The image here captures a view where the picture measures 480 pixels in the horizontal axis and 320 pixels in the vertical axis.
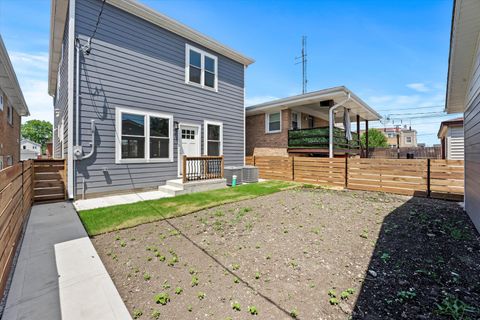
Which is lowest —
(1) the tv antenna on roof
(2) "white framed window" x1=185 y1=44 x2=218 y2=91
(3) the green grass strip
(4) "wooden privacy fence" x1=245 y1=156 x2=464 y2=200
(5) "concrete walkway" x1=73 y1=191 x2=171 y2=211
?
(3) the green grass strip

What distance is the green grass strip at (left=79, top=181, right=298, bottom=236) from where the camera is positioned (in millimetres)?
4297

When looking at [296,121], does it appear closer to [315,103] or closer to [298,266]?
[315,103]

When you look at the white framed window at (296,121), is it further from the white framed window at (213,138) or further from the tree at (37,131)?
the tree at (37,131)

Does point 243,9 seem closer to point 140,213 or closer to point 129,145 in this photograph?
point 129,145

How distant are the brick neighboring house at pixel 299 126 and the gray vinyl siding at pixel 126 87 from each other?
4.64 meters

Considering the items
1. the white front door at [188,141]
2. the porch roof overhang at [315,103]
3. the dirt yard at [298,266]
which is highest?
the porch roof overhang at [315,103]

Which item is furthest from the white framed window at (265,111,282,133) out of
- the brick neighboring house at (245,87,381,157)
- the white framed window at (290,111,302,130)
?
the white framed window at (290,111,302,130)

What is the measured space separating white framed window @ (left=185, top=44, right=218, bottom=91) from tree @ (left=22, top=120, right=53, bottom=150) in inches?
3275

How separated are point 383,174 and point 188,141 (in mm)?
7468

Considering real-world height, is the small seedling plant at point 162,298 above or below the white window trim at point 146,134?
below

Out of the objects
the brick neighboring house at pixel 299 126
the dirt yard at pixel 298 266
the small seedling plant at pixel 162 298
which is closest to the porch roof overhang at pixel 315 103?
the brick neighboring house at pixel 299 126

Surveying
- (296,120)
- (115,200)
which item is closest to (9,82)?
(115,200)

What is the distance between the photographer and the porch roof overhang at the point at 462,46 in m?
3.45

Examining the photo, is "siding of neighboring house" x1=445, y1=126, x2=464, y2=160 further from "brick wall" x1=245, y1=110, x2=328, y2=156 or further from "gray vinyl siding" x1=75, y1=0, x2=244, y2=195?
"gray vinyl siding" x1=75, y1=0, x2=244, y2=195
